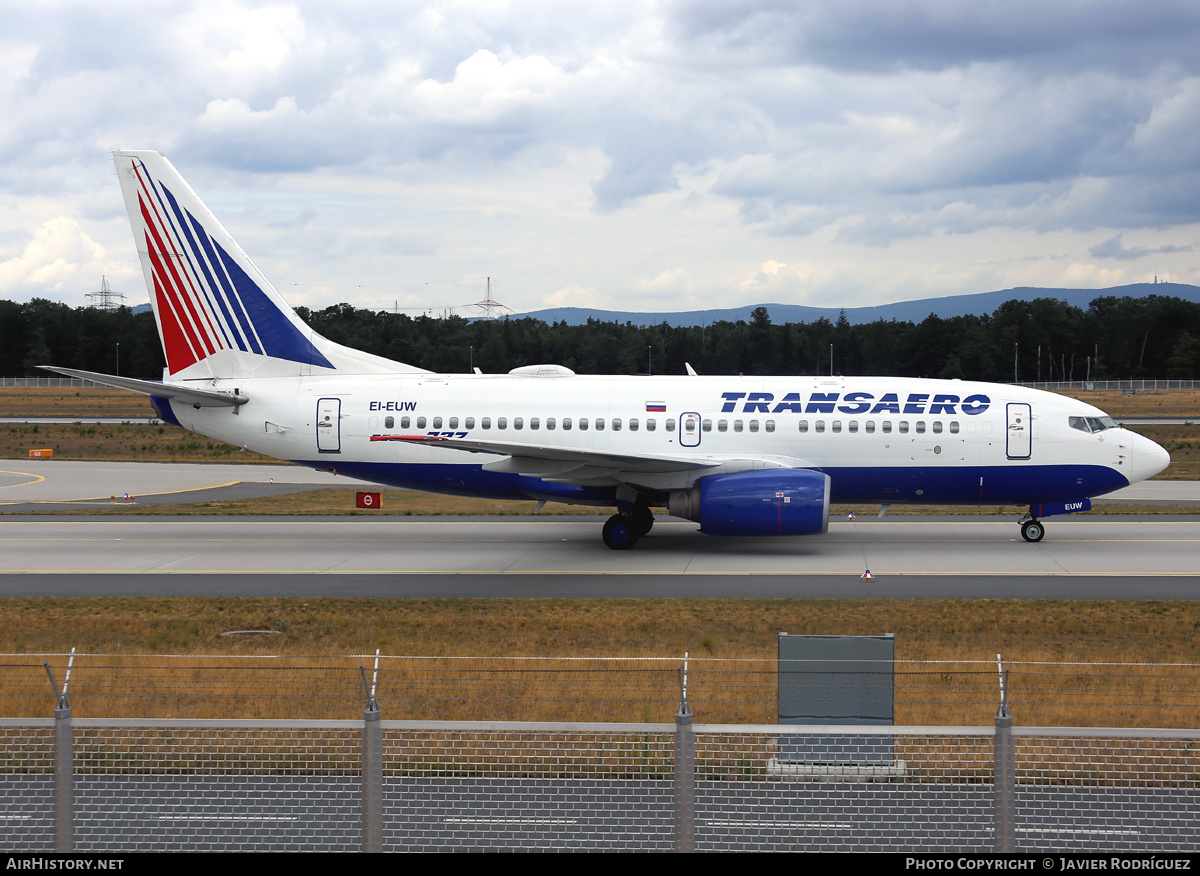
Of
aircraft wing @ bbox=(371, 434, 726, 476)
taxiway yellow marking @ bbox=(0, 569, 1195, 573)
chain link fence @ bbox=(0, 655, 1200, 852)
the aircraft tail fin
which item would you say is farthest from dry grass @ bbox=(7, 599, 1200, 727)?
the aircraft tail fin

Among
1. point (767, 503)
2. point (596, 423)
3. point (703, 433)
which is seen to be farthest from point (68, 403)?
point (767, 503)

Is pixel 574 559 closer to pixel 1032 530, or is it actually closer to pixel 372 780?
pixel 1032 530

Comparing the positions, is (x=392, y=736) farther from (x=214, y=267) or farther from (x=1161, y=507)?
(x=1161, y=507)

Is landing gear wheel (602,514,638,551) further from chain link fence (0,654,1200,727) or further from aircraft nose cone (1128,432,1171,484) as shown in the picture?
aircraft nose cone (1128,432,1171,484)

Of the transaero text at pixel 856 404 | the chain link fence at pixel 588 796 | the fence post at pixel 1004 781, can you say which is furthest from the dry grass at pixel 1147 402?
the fence post at pixel 1004 781

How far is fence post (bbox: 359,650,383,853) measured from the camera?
662 centimetres

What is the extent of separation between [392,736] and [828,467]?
17040 millimetres

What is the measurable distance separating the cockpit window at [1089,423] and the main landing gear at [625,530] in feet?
36.4

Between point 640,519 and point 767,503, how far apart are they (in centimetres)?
372

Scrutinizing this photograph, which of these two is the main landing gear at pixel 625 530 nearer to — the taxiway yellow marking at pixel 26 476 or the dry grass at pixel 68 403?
the taxiway yellow marking at pixel 26 476

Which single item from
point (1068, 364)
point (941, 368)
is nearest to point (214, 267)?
point (941, 368)

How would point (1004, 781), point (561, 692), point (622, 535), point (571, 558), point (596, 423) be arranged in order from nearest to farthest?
point (1004, 781) < point (561, 692) < point (571, 558) < point (622, 535) < point (596, 423)

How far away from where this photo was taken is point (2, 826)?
26.8ft

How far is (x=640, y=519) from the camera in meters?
25.4
